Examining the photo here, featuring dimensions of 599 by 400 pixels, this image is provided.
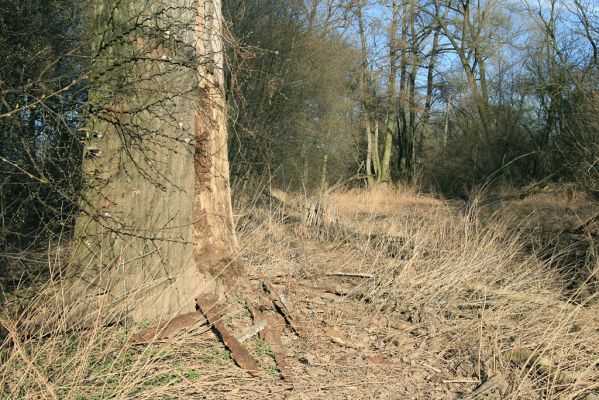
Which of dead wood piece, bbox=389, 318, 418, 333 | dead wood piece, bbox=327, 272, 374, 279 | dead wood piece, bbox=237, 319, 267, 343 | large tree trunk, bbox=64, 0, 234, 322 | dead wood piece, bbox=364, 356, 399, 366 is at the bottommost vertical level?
dead wood piece, bbox=364, 356, 399, 366

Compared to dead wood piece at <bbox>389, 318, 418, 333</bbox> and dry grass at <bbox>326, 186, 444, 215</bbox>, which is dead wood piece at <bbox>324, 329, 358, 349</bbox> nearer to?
dead wood piece at <bbox>389, 318, 418, 333</bbox>

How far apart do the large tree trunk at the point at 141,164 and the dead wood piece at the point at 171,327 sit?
0.11 meters

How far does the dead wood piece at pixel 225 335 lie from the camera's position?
10.7ft

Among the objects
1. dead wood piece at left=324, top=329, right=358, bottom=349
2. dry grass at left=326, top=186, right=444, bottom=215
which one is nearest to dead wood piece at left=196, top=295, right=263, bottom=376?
dead wood piece at left=324, top=329, right=358, bottom=349

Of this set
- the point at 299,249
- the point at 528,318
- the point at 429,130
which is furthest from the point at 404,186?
the point at 528,318

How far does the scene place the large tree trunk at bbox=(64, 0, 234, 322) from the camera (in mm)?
3633

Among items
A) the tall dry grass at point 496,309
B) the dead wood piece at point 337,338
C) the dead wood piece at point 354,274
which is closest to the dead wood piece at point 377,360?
the dead wood piece at point 337,338

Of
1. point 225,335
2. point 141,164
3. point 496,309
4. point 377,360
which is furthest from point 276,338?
point 496,309

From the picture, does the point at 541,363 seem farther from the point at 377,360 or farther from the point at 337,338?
the point at 337,338

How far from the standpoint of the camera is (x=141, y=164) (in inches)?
147

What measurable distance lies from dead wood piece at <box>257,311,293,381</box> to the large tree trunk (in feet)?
1.63

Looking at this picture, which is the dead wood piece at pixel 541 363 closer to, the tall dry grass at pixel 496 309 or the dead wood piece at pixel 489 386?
the tall dry grass at pixel 496 309

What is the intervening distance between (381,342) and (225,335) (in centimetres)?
112

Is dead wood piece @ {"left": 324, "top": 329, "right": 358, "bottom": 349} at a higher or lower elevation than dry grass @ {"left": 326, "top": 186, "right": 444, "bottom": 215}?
lower
